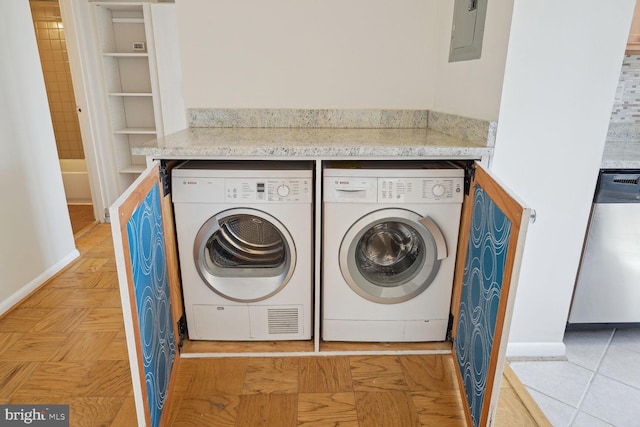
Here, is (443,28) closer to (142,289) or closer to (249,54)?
(249,54)

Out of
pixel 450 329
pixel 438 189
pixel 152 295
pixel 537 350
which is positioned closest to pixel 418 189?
pixel 438 189

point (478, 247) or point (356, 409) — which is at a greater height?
point (478, 247)

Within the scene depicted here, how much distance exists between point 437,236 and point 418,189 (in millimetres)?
222

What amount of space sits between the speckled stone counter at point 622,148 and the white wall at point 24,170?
2923 millimetres

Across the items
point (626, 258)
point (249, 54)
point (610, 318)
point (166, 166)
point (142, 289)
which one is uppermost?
point (249, 54)

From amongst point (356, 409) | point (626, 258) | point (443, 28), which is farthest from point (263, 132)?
point (626, 258)

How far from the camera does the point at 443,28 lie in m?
2.17

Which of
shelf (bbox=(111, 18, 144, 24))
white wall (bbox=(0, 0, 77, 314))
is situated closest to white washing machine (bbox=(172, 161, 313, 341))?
white wall (bbox=(0, 0, 77, 314))

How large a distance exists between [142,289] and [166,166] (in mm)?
617

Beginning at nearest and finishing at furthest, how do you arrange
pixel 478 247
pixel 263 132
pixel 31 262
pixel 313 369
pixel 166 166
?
pixel 478 247 → pixel 166 166 → pixel 313 369 → pixel 263 132 → pixel 31 262

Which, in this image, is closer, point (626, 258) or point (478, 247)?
point (478, 247)

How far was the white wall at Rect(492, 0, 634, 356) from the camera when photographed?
1.48 m

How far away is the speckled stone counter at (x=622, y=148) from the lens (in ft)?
5.59

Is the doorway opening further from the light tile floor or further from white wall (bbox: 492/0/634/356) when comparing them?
the light tile floor
